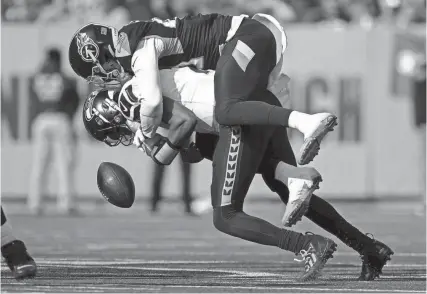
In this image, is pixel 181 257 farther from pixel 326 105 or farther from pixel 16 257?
pixel 326 105

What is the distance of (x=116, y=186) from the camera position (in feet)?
25.3

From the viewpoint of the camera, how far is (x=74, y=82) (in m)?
15.3

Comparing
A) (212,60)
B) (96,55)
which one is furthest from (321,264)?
(96,55)

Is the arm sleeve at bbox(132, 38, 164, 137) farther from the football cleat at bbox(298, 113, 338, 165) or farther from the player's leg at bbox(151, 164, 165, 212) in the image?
the player's leg at bbox(151, 164, 165, 212)

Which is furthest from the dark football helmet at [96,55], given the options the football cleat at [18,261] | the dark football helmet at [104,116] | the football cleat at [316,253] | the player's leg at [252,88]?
the football cleat at [316,253]

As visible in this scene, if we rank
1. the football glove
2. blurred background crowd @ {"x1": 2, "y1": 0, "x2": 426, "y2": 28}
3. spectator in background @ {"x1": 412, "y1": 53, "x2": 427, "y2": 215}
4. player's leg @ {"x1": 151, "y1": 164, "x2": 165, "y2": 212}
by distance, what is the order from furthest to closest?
blurred background crowd @ {"x1": 2, "y1": 0, "x2": 426, "y2": 28}
spectator in background @ {"x1": 412, "y1": 53, "x2": 427, "y2": 215}
player's leg @ {"x1": 151, "y1": 164, "x2": 165, "y2": 212}
the football glove

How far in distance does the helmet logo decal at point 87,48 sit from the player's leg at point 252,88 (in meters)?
0.74

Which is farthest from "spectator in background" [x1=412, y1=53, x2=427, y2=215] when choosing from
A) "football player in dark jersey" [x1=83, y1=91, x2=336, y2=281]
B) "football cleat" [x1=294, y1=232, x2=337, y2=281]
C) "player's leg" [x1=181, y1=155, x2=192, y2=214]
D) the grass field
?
"football cleat" [x1=294, y1=232, x2=337, y2=281]

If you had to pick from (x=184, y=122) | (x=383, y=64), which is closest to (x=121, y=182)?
(x=184, y=122)

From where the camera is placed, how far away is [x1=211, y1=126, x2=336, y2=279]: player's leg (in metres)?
7.35

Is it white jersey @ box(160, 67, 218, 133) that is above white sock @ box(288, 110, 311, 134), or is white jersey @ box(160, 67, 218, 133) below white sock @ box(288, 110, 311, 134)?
above

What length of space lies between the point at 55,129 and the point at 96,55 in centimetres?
682

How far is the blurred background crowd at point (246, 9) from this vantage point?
1628 centimetres

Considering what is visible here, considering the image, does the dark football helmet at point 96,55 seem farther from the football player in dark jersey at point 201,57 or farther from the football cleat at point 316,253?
the football cleat at point 316,253
